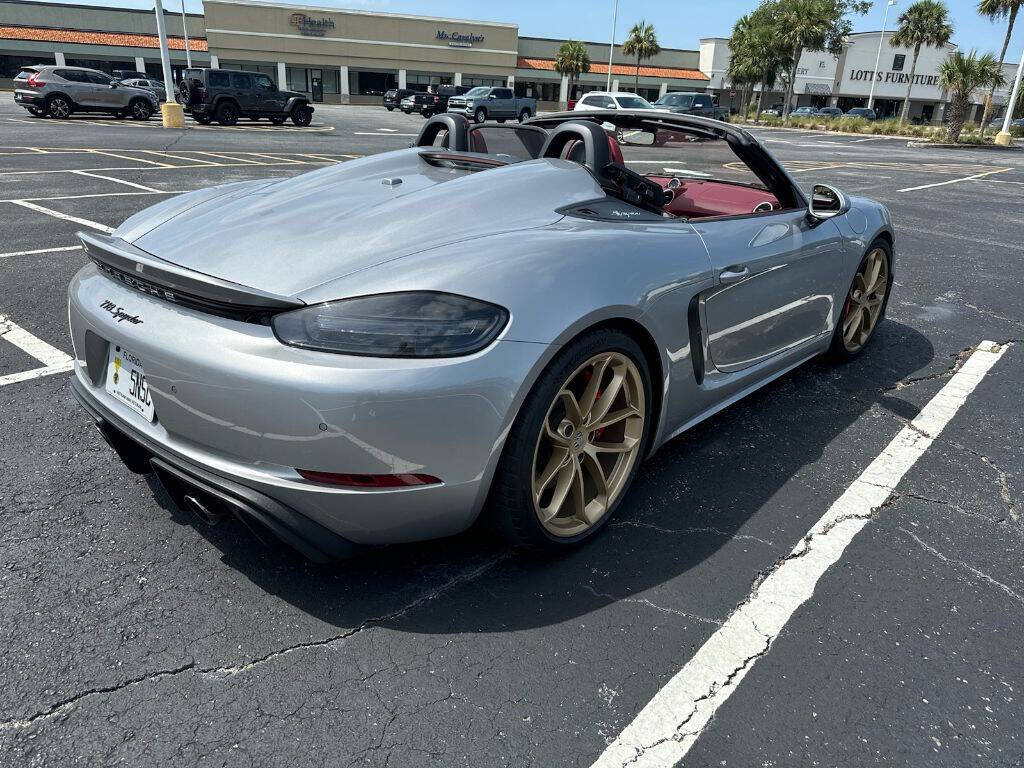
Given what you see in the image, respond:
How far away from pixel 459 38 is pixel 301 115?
37.4 metres

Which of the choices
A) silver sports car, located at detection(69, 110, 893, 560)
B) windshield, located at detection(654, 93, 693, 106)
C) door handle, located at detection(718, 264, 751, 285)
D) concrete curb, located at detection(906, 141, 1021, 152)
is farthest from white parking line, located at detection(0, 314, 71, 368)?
concrete curb, located at detection(906, 141, 1021, 152)

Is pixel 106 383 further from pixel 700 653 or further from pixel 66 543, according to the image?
pixel 700 653

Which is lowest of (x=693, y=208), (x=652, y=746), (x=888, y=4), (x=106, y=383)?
(x=652, y=746)

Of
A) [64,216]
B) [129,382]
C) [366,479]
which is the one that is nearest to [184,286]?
[129,382]

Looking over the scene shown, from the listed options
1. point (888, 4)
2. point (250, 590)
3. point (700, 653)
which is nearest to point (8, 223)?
point (250, 590)

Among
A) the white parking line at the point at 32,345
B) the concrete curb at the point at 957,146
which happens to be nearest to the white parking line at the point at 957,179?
the concrete curb at the point at 957,146

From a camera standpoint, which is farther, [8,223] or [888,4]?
[888,4]

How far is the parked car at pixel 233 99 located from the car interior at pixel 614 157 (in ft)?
80.9

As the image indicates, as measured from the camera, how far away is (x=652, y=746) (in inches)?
67.3

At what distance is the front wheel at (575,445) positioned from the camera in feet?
6.73

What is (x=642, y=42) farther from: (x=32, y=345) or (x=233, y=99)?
(x=32, y=345)

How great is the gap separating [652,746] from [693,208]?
2663 mm

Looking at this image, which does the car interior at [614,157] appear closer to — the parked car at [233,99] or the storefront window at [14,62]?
the parked car at [233,99]

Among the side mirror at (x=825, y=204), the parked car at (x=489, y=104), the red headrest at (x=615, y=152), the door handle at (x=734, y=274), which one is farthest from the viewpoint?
the parked car at (x=489, y=104)
